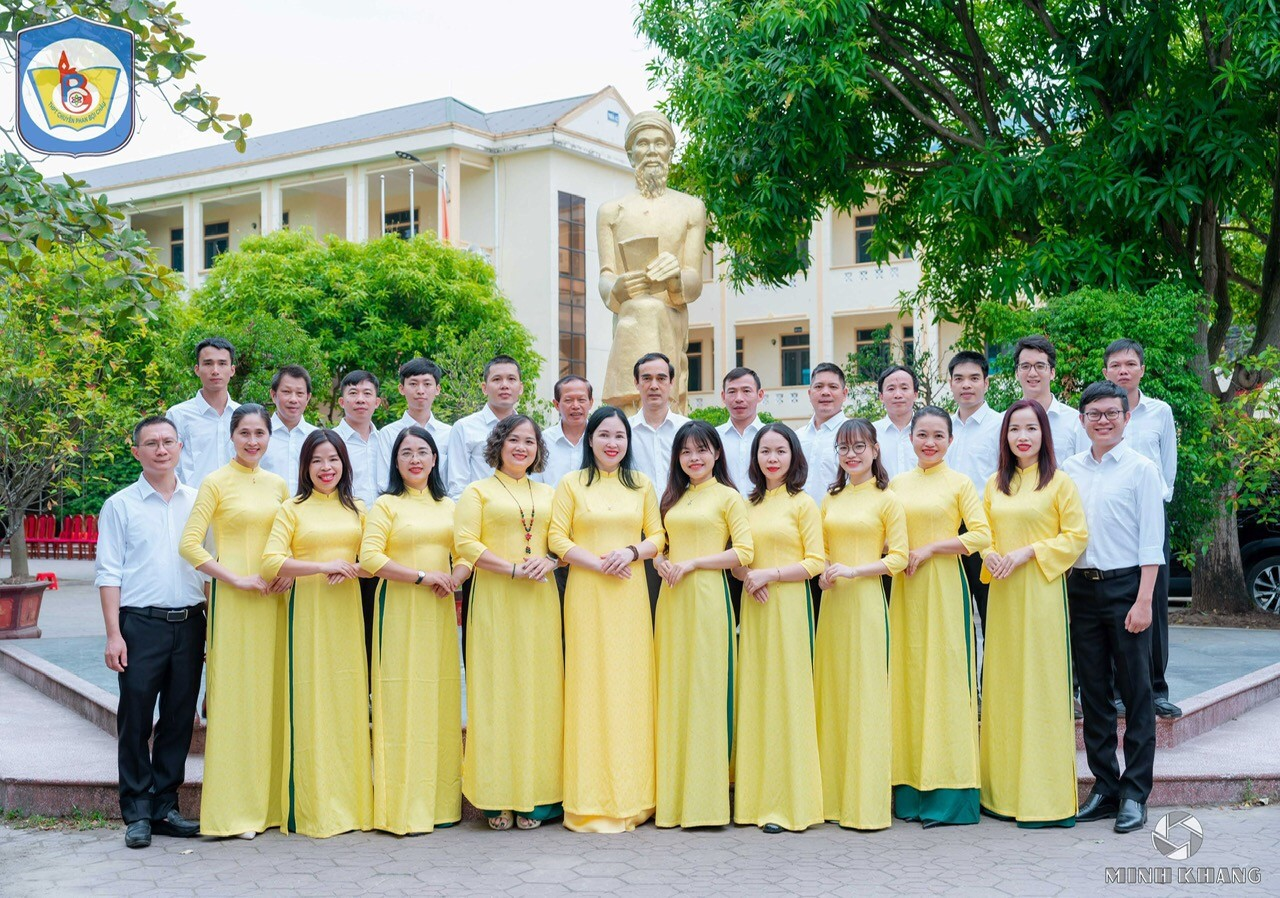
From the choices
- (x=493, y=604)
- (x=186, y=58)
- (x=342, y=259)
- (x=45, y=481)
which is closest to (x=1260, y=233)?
(x=493, y=604)

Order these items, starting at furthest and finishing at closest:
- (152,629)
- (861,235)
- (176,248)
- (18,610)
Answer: (176,248)
(861,235)
(18,610)
(152,629)

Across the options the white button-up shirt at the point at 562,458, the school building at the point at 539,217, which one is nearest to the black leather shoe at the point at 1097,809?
the white button-up shirt at the point at 562,458

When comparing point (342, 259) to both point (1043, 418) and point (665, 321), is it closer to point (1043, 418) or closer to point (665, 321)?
point (665, 321)

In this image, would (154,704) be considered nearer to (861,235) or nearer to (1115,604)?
(1115,604)

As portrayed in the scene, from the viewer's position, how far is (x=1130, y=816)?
537 cm

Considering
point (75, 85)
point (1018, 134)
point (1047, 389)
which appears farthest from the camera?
point (1018, 134)

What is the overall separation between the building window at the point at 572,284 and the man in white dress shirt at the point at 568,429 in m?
25.1

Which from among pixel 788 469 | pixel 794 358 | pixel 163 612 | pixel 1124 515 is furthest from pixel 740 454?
pixel 794 358

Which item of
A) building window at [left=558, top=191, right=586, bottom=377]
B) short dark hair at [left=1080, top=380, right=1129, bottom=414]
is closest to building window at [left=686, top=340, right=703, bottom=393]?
building window at [left=558, top=191, right=586, bottom=377]

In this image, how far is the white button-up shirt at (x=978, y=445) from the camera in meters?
6.48

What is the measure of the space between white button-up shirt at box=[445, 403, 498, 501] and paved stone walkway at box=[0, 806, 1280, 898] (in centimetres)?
184

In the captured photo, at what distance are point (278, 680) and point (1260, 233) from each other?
11930 mm

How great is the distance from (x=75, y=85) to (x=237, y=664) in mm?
2393

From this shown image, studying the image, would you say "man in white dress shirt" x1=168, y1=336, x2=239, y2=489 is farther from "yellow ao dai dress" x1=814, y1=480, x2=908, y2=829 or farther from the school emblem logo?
"yellow ao dai dress" x1=814, y1=480, x2=908, y2=829
